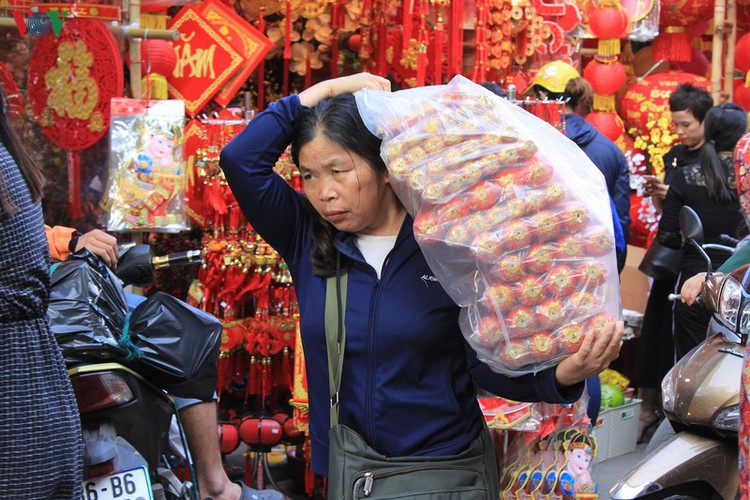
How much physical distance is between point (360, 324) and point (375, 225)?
250 mm

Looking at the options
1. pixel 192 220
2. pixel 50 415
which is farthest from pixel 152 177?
pixel 50 415

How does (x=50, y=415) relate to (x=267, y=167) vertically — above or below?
below

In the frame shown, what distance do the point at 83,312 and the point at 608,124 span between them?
5.26 meters

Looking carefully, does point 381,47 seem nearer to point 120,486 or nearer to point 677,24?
point 677,24

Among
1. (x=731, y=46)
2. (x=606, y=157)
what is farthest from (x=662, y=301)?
(x=731, y=46)

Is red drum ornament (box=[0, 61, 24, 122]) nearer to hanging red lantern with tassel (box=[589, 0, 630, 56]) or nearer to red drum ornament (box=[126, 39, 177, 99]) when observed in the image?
red drum ornament (box=[126, 39, 177, 99])

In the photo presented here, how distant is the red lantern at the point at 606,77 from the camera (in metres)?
7.23

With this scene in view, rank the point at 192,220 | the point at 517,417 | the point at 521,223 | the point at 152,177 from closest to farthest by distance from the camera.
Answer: the point at 521,223, the point at 517,417, the point at 152,177, the point at 192,220

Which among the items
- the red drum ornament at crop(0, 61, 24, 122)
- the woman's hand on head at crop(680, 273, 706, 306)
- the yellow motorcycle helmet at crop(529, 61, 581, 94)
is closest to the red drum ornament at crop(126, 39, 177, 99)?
the red drum ornament at crop(0, 61, 24, 122)

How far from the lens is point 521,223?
1961 mm

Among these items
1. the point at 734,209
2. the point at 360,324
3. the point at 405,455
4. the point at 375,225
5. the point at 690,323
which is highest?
the point at 375,225

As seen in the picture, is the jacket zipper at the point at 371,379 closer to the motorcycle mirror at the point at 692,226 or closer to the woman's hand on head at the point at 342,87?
the woman's hand on head at the point at 342,87

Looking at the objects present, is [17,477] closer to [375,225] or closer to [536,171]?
[375,225]

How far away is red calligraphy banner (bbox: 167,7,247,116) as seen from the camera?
4.90m
